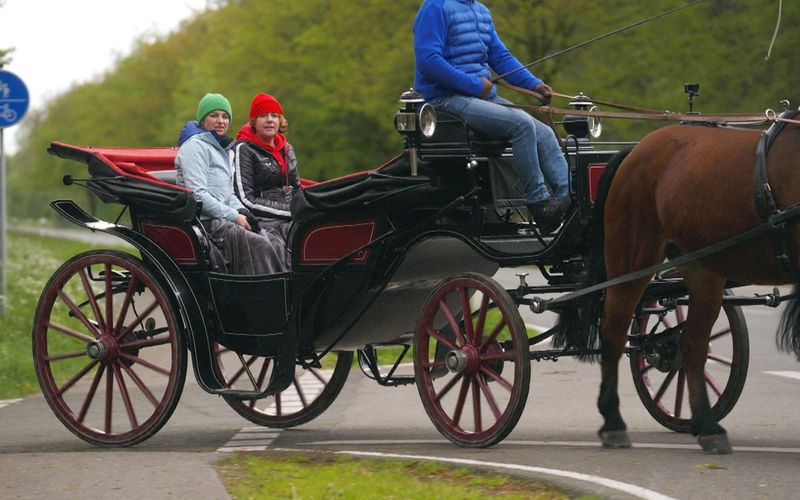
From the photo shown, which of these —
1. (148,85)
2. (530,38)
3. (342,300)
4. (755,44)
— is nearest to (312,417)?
(342,300)

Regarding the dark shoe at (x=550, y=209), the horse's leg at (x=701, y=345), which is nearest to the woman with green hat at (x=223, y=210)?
the dark shoe at (x=550, y=209)

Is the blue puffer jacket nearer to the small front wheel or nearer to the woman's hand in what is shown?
the small front wheel

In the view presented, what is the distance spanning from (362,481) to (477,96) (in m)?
2.58

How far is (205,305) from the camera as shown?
9.37 metres

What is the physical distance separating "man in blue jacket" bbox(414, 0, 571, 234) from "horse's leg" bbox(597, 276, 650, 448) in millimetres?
575

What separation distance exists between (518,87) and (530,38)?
2241cm

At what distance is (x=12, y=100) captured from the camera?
18.1m

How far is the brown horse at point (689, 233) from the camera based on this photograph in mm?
7668

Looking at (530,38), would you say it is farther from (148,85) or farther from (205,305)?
(148,85)

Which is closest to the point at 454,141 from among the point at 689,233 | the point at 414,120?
the point at 414,120

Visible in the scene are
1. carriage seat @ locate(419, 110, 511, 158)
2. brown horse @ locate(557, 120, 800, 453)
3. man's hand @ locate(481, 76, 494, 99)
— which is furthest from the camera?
man's hand @ locate(481, 76, 494, 99)

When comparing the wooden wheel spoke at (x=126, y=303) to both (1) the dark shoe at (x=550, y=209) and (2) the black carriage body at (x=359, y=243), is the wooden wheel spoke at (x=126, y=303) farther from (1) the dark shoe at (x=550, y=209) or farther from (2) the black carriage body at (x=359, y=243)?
(1) the dark shoe at (x=550, y=209)

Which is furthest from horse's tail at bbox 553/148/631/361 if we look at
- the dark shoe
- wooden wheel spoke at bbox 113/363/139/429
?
wooden wheel spoke at bbox 113/363/139/429

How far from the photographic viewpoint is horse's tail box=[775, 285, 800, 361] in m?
7.71
